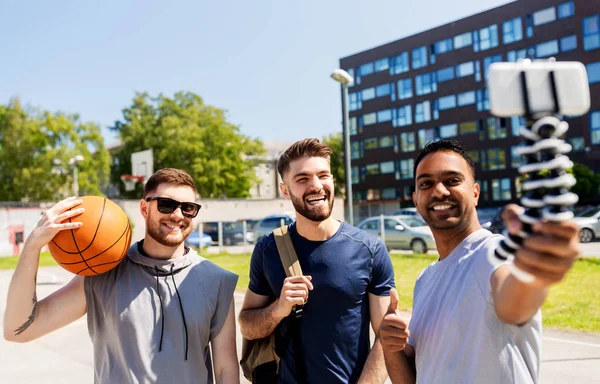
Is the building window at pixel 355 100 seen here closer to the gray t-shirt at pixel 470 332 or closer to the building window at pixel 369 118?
the building window at pixel 369 118

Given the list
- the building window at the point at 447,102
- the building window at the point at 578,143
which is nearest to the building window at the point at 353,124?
the building window at the point at 447,102

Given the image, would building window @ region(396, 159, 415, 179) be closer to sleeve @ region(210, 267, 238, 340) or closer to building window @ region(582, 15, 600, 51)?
building window @ region(582, 15, 600, 51)

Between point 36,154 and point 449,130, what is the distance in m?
39.8

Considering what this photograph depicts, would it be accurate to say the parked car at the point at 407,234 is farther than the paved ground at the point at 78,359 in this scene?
Yes

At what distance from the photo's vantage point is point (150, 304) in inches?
100

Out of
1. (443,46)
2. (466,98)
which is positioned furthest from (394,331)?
(443,46)

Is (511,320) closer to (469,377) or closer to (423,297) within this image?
(469,377)

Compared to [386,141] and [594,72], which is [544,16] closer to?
[594,72]

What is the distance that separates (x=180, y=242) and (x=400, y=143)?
187 feet

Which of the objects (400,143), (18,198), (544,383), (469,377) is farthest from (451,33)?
(469,377)

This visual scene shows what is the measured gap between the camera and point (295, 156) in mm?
2854

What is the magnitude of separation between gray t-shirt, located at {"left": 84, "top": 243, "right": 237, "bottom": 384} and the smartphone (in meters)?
2.00

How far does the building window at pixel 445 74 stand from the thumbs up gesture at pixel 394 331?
55.2 meters

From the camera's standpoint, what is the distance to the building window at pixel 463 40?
171ft
